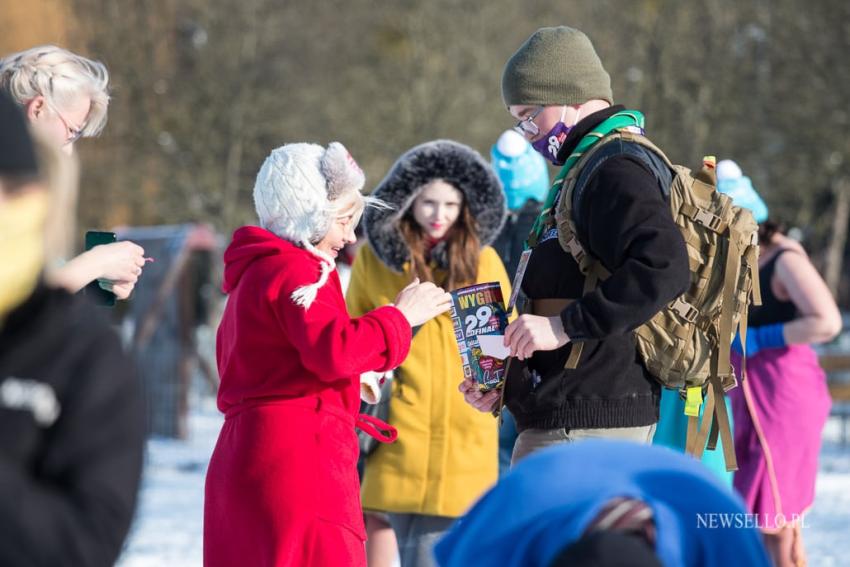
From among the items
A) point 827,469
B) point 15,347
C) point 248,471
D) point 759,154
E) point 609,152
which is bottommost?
point 827,469

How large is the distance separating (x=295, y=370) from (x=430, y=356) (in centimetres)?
152

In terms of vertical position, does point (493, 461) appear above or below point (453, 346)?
below

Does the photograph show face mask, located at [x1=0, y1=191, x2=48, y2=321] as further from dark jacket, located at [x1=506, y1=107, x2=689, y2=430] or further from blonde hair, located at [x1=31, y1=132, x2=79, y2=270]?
dark jacket, located at [x1=506, y1=107, x2=689, y2=430]

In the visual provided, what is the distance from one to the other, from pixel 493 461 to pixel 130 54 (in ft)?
56.7

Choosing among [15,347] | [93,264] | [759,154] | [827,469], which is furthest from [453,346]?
[759,154]

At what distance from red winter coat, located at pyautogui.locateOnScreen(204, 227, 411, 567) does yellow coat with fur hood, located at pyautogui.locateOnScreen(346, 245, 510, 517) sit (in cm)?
131

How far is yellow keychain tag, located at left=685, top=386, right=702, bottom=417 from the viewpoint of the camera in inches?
131

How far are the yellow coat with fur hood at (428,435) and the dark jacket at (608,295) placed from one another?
4.68 ft

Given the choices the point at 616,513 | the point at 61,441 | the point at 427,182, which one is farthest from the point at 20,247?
the point at 427,182

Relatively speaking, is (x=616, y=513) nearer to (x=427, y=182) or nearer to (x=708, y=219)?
→ (x=708, y=219)

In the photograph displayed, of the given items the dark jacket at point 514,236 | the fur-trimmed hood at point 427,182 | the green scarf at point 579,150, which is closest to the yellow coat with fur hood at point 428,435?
the fur-trimmed hood at point 427,182

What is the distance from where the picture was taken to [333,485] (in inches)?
131

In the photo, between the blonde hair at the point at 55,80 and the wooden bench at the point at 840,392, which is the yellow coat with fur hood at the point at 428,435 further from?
the wooden bench at the point at 840,392

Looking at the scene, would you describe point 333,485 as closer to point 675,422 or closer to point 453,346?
point 675,422
